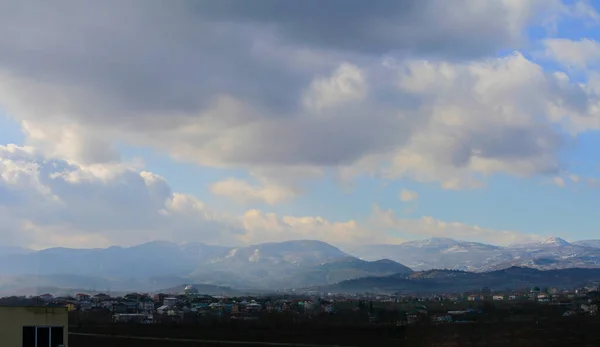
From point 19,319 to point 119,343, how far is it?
62.4 meters

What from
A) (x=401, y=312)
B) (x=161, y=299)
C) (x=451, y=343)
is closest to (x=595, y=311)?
(x=401, y=312)

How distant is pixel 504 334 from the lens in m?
88.4

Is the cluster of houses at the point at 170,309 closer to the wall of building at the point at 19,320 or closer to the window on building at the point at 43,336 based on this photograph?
the window on building at the point at 43,336

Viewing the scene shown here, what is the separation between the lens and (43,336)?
3384 cm

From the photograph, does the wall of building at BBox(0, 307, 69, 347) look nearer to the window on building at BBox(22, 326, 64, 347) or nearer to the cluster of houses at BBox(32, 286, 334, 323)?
the window on building at BBox(22, 326, 64, 347)

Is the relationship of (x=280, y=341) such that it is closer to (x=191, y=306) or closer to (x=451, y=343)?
(x=451, y=343)

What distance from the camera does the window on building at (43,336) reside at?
33375 millimetres

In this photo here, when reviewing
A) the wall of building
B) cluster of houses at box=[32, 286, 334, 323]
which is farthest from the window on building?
cluster of houses at box=[32, 286, 334, 323]

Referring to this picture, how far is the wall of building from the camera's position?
3278cm

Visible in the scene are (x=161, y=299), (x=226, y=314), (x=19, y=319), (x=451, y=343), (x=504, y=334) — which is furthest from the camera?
(x=161, y=299)

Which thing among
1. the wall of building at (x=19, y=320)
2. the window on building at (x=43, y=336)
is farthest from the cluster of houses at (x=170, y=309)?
the wall of building at (x=19, y=320)

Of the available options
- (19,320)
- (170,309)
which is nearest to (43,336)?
(19,320)

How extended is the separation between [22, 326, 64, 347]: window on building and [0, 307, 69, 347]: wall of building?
21 centimetres

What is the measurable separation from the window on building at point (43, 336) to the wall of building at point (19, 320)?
21 cm
